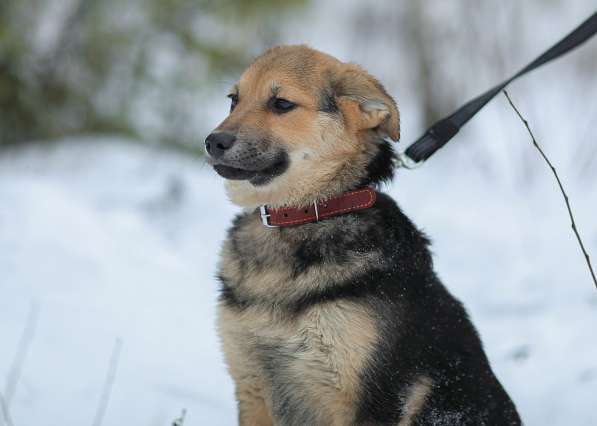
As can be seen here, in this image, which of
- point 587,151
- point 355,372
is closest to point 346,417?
point 355,372

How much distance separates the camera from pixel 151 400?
14.7 feet

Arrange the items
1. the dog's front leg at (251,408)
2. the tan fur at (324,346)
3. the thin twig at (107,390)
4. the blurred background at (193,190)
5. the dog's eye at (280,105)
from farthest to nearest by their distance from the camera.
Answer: the blurred background at (193,190) → the thin twig at (107,390) → the dog's eye at (280,105) → the dog's front leg at (251,408) → the tan fur at (324,346)

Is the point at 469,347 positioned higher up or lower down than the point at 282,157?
lower down

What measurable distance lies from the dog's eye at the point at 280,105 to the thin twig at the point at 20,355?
2.21 meters

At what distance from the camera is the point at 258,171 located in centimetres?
321

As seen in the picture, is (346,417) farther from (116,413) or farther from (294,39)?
(294,39)

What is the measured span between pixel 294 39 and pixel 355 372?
381 inches

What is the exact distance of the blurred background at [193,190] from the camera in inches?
191

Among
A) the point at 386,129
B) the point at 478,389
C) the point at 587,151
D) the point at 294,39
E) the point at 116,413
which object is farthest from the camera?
the point at 294,39

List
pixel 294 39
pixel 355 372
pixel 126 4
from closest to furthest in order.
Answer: pixel 355 372 → pixel 126 4 → pixel 294 39

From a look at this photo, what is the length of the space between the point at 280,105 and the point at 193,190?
614 centimetres

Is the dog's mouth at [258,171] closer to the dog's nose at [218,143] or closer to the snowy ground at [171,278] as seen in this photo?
the dog's nose at [218,143]

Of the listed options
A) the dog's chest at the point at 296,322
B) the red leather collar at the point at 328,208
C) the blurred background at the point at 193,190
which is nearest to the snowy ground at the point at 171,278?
the blurred background at the point at 193,190

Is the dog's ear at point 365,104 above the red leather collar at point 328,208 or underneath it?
above
